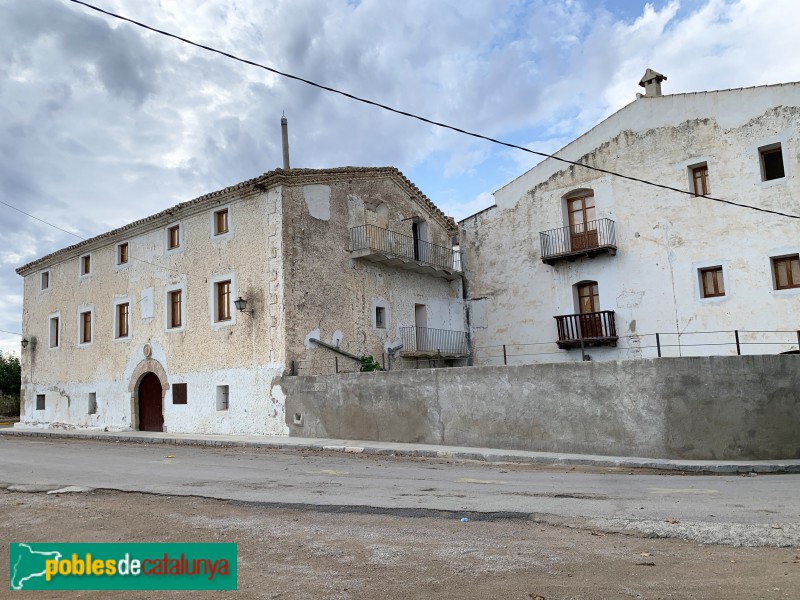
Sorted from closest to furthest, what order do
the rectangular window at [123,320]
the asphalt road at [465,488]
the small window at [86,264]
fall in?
1. the asphalt road at [465,488]
2. the rectangular window at [123,320]
3. the small window at [86,264]

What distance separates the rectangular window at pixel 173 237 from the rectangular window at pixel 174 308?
1641 millimetres

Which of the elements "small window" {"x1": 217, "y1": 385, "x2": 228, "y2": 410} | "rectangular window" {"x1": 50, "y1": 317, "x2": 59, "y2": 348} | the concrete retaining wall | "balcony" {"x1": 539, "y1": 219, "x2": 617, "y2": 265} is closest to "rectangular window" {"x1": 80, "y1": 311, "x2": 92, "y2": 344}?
"rectangular window" {"x1": 50, "y1": 317, "x2": 59, "y2": 348}

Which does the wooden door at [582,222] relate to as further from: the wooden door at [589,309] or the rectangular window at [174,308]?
the rectangular window at [174,308]

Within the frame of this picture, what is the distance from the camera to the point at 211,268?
21.9 m

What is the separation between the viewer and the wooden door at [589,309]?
71.9ft

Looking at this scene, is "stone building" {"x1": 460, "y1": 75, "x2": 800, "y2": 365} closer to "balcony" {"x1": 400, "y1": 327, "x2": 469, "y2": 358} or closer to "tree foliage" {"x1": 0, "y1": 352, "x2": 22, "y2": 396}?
"balcony" {"x1": 400, "y1": 327, "x2": 469, "y2": 358}

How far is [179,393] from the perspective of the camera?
22672mm

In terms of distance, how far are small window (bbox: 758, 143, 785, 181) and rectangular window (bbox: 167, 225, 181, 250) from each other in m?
18.9

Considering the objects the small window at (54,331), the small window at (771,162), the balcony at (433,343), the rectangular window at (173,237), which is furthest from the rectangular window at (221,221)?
the small window at (771,162)

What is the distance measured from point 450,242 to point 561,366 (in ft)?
42.8

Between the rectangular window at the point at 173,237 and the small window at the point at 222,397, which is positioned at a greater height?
the rectangular window at the point at 173,237

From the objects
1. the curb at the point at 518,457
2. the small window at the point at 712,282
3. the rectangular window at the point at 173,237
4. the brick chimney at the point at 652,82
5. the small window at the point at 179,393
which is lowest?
the curb at the point at 518,457

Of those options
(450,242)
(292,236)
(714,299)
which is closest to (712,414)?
(714,299)

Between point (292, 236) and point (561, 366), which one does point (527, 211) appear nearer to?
point (292, 236)
